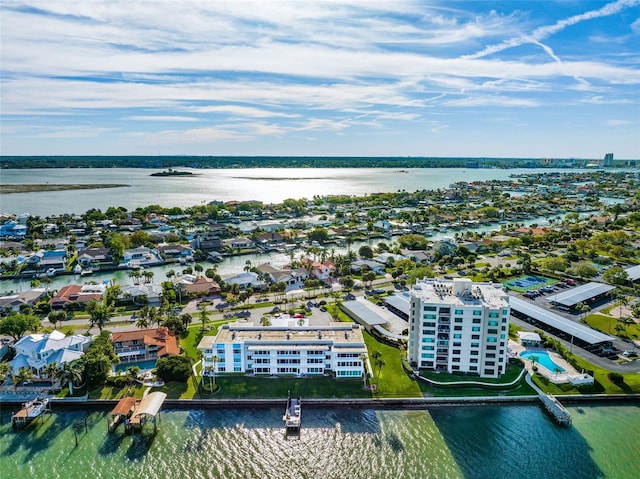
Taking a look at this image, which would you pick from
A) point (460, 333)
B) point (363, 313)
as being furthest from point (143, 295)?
point (460, 333)

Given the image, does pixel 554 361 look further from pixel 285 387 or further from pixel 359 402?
pixel 285 387

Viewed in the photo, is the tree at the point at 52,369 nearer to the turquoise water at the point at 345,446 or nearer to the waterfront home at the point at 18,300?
the turquoise water at the point at 345,446

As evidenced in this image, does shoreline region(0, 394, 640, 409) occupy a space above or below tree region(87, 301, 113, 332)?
below

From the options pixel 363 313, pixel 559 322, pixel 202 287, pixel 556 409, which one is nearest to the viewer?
pixel 556 409

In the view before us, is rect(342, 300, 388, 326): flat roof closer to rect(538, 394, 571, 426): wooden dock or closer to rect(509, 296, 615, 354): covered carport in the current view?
rect(509, 296, 615, 354): covered carport

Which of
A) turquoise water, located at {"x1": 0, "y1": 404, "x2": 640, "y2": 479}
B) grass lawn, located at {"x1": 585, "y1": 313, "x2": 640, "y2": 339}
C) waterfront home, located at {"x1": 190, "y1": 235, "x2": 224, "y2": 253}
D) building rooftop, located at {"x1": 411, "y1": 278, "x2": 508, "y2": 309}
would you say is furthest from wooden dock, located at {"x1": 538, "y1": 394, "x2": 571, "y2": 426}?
waterfront home, located at {"x1": 190, "y1": 235, "x2": 224, "y2": 253}

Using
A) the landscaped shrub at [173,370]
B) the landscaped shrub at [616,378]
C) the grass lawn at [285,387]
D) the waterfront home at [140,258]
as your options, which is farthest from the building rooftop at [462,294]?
the waterfront home at [140,258]
